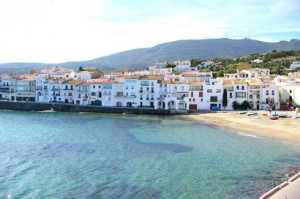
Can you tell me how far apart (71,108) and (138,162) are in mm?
36889

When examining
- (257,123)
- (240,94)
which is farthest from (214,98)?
(257,123)

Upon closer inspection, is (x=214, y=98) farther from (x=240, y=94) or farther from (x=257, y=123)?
(x=257, y=123)

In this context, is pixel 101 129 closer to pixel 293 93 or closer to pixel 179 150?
pixel 179 150

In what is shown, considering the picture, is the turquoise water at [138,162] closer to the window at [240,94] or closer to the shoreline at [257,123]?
the shoreline at [257,123]

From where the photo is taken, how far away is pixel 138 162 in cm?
2550

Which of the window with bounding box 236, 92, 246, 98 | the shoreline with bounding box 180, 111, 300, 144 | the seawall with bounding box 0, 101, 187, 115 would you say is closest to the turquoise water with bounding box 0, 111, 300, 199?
the shoreline with bounding box 180, 111, 300, 144

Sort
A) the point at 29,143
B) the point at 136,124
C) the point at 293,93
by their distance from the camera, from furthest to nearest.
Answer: the point at 293,93 → the point at 136,124 → the point at 29,143

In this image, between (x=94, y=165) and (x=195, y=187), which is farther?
(x=94, y=165)

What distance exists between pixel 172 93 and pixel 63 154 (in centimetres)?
3082

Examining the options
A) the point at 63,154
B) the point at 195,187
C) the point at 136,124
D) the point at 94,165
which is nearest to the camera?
the point at 195,187

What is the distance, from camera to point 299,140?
33781 millimetres

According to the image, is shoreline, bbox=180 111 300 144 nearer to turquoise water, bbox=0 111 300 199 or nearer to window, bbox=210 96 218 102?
Result: turquoise water, bbox=0 111 300 199

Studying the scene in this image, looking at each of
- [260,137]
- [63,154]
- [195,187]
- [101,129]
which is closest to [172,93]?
[101,129]

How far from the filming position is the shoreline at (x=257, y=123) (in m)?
36.9
